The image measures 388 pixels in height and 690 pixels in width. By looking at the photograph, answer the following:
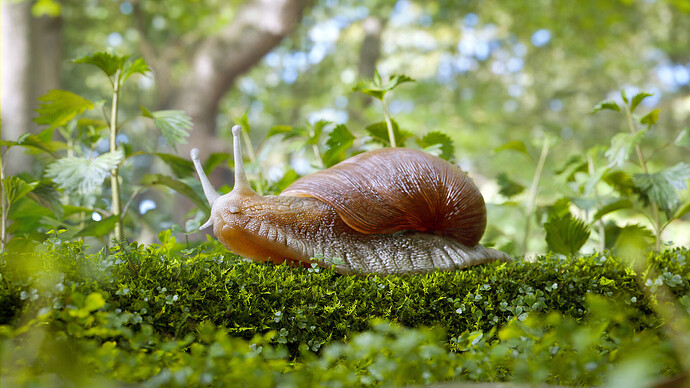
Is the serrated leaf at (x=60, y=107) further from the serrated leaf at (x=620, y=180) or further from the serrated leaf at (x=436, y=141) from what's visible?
the serrated leaf at (x=620, y=180)

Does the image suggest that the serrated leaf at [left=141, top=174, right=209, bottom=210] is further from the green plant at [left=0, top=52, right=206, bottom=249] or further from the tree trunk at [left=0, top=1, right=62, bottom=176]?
the tree trunk at [left=0, top=1, right=62, bottom=176]

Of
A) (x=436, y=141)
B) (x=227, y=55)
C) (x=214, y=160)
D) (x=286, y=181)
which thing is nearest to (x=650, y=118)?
(x=436, y=141)

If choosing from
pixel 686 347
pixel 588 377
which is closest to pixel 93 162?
pixel 588 377

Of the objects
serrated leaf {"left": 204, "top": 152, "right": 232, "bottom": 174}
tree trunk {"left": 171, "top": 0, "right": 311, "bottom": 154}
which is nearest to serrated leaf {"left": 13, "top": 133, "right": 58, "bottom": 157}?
serrated leaf {"left": 204, "top": 152, "right": 232, "bottom": 174}

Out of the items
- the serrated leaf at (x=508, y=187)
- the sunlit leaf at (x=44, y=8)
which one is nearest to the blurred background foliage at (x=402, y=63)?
the sunlit leaf at (x=44, y=8)

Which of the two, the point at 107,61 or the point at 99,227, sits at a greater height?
the point at 107,61

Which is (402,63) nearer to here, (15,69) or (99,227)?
(15,69)

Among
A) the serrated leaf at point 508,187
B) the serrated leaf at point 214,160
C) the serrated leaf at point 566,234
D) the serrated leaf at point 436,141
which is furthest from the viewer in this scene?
the serrated leaf at point 508,187
